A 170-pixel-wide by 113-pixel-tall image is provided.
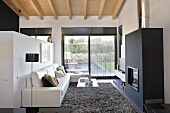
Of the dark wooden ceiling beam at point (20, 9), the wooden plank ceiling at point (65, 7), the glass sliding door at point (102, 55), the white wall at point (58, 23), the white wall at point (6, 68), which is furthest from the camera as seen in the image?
the glass sliding door at point (102, 55)

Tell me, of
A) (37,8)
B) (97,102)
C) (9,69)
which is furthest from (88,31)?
(9,69)

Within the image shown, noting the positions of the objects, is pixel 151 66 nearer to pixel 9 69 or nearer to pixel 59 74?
pixel 9 69

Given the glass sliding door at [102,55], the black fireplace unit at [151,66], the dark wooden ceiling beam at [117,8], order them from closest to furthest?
1. the black fireplace unit at [151,66]
2. the dark wooden ceiling beam at [117,8]
3. the glass sliding door at [102,55]

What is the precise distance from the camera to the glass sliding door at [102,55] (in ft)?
34.0

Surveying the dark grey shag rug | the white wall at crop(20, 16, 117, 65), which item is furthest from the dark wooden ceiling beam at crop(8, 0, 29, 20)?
the dark grey shag rug

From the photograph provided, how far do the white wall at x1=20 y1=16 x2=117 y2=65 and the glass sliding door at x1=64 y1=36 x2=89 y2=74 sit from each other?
0.46 metres

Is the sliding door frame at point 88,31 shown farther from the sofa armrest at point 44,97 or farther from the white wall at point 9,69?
the white wall at point 9,69

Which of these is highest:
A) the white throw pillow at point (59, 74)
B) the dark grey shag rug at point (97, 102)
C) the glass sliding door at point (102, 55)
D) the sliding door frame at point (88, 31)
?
the sliding door frame at point (88, 31)

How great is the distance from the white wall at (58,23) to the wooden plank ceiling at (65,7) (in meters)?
0.26

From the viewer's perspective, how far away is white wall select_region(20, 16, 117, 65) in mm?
10203

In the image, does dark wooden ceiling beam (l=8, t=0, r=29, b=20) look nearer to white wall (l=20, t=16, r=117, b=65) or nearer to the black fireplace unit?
white wall (l=20, t=16, r=117, b=65)

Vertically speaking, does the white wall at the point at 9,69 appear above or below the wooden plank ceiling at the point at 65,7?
below

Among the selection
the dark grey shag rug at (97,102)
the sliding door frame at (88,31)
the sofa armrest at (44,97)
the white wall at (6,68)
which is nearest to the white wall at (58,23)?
the sliding door frame at (88,31)

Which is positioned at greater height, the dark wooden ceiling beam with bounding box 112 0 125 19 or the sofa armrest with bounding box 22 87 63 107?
the dark wooden ceiling beam with bounding box 112 0 125 19
